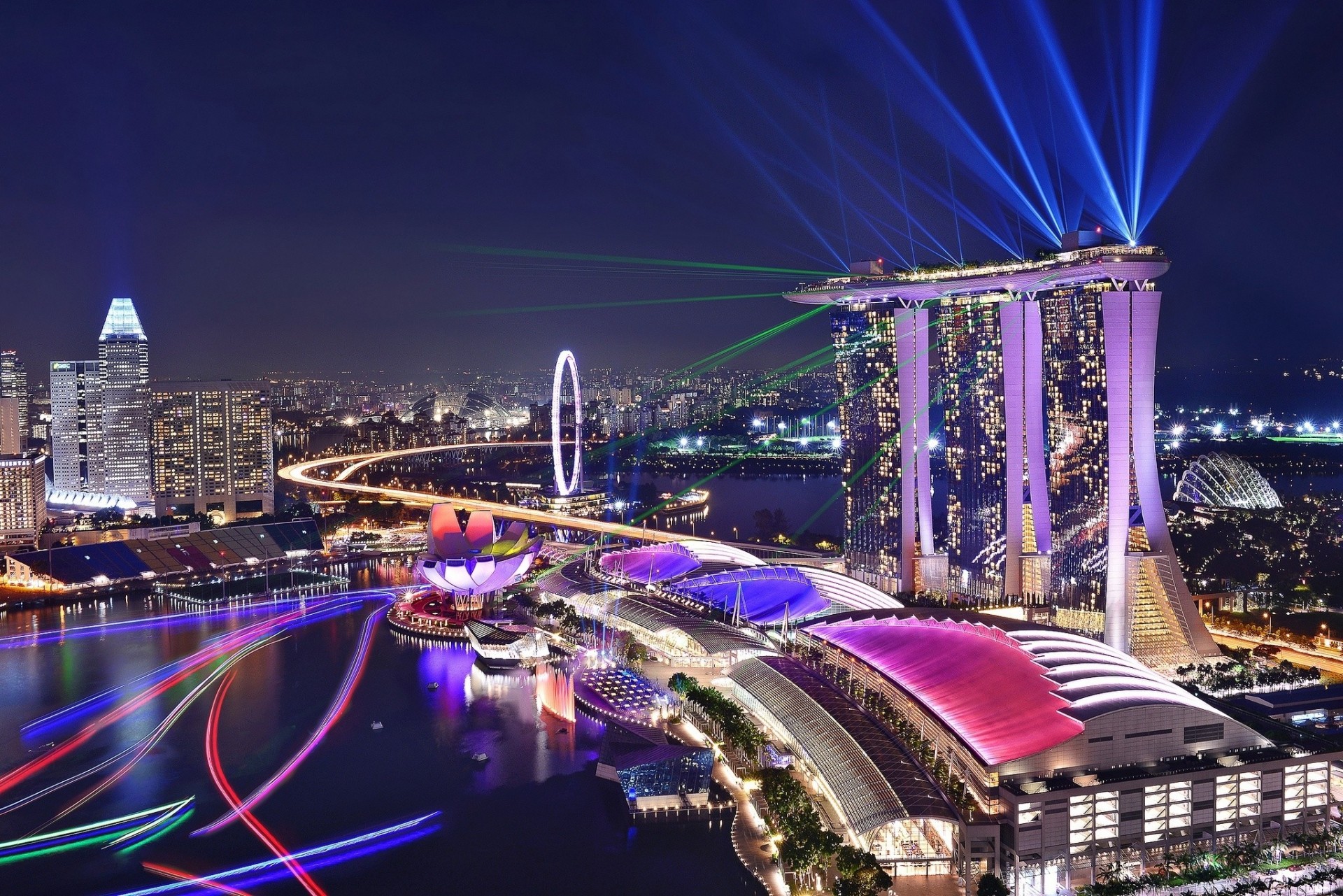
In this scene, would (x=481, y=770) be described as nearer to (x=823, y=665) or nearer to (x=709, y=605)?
(x=823, y=665)

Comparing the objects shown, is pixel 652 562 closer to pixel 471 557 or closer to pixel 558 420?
pixel 471 557

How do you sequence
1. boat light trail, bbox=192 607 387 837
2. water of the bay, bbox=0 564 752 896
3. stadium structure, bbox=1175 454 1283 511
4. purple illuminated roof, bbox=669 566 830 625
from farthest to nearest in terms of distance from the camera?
stadium structure, bbox=1175 454 1283 511
purple illuminated roof, bbox=669 566 830 625
boat light trail, bbox=192 607 387 837
water of the bay, bbox=0 564 752 896

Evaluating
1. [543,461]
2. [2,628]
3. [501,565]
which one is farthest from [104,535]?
[543,461]

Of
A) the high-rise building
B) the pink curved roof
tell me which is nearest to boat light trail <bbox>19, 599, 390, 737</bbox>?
the pink curved roof

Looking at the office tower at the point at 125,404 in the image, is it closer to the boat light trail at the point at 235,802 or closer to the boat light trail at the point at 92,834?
the boat light trail at the point at 235,802

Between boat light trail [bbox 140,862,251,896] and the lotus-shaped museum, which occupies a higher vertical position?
the lotus-shaped museum

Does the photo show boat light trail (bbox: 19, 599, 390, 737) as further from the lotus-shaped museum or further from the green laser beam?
the green laser beam
